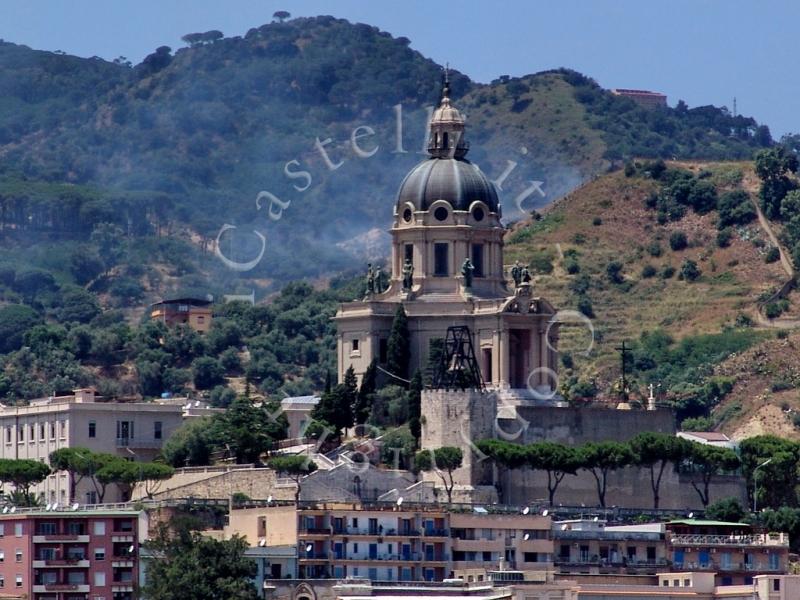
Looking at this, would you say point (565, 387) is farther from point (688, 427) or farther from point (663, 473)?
point (663, 473)

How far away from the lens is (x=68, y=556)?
4884 inches

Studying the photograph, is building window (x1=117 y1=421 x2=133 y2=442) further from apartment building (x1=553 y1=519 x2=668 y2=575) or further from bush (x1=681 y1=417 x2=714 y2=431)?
bush (x1=681 y1=417 x2=714 y2=431)

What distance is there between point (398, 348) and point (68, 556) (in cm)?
3513

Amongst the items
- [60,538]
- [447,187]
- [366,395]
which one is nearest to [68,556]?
[60,538]

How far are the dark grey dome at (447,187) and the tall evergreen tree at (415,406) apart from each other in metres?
12.0

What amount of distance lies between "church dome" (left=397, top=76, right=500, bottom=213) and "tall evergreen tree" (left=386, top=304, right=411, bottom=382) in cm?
684

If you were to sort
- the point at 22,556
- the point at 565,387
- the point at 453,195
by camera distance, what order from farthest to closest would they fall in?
the point at 565,387
the point at 453,195
the point at 22,556

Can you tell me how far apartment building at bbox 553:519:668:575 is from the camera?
131625 millimetres

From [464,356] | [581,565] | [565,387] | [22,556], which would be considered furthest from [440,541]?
[565,387]

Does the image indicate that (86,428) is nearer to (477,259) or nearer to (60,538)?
(477,259)

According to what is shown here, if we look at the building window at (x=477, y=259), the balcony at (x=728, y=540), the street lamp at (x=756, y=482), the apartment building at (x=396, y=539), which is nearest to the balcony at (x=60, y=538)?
the apartment building at (x=396, y=539)

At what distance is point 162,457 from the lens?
500 ft

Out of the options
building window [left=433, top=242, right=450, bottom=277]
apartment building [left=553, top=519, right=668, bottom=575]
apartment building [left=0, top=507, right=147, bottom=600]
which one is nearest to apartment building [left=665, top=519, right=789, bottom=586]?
apartment building [left=553, top=519, right=668, bottom=575]

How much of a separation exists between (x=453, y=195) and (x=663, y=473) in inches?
715
